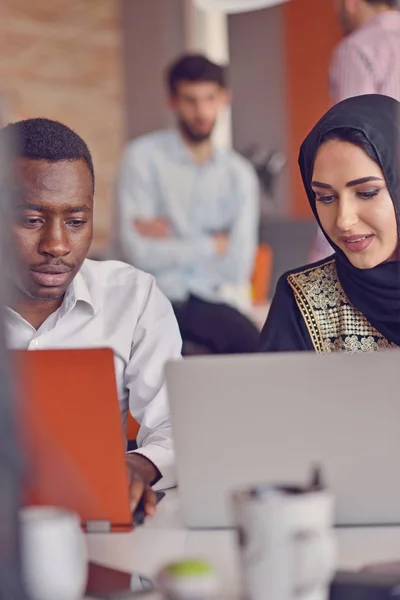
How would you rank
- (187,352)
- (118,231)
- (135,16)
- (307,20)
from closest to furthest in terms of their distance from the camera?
(187,352), (118,231), (135,16), (307,20)

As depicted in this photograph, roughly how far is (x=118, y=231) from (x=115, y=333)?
2259mm

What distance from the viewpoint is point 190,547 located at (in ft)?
3.66

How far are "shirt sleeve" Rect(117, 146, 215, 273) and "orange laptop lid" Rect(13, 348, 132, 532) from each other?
9.07 ft

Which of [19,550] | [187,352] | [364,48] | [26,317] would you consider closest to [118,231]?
[187,352]

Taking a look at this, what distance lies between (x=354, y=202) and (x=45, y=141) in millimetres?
534

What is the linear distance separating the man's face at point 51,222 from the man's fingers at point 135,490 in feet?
1.74

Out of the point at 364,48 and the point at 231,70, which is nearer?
→ the point at 364,48

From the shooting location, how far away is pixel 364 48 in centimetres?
256

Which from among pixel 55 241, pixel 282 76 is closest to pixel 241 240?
pixel 55 241

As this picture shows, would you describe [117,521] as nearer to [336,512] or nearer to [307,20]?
[336,512]

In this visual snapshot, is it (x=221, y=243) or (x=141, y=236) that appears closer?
(x=141, y=236)

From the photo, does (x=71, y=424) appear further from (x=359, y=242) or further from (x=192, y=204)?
(x=192, y=204)

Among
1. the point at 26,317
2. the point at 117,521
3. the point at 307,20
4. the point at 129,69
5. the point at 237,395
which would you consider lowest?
the point at 117,521

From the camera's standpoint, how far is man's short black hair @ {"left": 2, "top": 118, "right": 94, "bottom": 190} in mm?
1703
